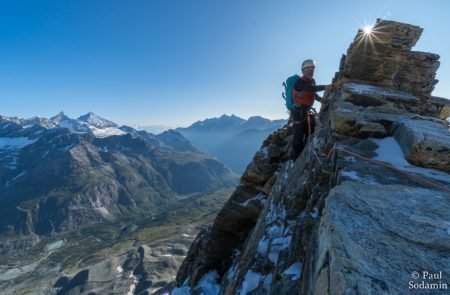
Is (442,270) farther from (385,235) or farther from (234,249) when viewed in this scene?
(234,249)

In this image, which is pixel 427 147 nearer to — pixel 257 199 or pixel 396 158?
pixel 396 158

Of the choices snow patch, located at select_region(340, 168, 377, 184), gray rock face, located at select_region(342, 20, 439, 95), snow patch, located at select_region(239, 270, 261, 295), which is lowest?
snow patch, located at select_region(239, 270, 261, 295)

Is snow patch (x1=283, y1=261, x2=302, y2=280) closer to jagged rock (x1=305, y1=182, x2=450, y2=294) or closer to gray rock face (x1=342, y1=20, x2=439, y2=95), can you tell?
jagged rock (x1=305, y1=182, x2=450, y2=294)

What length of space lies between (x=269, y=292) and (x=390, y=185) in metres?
4.90

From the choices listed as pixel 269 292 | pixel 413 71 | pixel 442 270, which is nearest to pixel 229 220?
pixel 269 292

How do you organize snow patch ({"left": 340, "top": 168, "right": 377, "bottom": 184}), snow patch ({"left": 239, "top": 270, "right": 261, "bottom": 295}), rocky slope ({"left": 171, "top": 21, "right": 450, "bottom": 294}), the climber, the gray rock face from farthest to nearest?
the gray rock face, the climber, snow patch ({"left": 239, "top": 270, "right": 261, "bottom": 295}), snow patch ({"left": 340, "top": 168, "right": 377, "bottom": 184}), rocky slope ({"left": 171, "top": 21, "right": 450, "bottom": 294})

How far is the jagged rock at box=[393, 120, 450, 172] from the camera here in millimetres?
7355

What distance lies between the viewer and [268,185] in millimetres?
18984

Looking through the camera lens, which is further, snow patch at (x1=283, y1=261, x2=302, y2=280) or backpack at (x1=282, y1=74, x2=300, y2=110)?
backpack at (x1=282, y1=74, x2=300, y2=110)

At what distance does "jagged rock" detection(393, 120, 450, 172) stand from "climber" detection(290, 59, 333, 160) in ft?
19.6

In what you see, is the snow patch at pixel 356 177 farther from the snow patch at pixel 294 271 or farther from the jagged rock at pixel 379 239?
the snow patch at pixel 294 271

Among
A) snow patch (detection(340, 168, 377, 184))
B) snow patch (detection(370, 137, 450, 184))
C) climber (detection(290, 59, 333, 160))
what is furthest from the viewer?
climber (detection(290, 59, 333, 160))

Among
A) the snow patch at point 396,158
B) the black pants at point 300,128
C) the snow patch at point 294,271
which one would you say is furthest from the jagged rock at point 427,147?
the black pants at point 300,128

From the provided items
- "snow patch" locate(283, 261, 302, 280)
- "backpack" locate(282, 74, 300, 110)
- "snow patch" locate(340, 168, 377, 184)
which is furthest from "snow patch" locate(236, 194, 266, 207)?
"snow patch" locate(340, 168, 377, 184)
